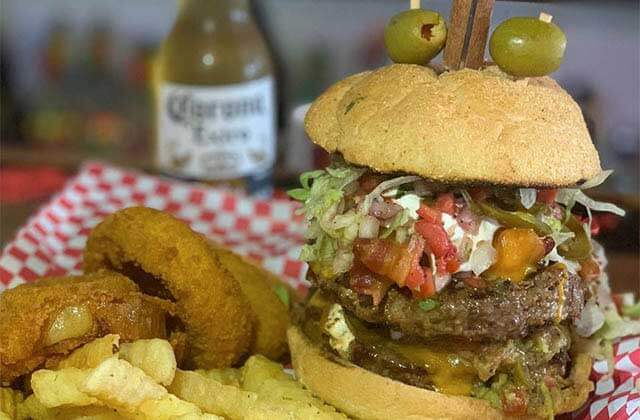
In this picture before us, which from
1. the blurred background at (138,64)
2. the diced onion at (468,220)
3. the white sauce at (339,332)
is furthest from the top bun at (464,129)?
the blurred background at (138,64)

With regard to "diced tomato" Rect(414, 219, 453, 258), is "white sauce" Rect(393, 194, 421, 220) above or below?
above

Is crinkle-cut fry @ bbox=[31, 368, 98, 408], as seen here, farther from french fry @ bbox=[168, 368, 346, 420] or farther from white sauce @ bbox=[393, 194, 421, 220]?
white sauce @ bbox=[393, 194, 421, 220]


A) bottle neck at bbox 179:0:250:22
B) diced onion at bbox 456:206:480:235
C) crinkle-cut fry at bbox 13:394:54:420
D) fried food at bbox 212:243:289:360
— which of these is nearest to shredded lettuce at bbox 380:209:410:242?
diced onion at bbox 456:206:480:235

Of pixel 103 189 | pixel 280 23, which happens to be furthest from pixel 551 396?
pixel 280 23

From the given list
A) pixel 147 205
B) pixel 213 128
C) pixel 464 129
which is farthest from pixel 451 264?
pixel 213 128

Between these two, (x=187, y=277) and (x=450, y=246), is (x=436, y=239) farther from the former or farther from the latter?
(x=187, y=277)

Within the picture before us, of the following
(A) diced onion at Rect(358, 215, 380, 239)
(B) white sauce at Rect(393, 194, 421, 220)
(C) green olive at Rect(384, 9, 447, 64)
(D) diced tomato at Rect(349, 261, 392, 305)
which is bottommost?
(D) diced tomato at Rect(349, 261, 392, 305)
